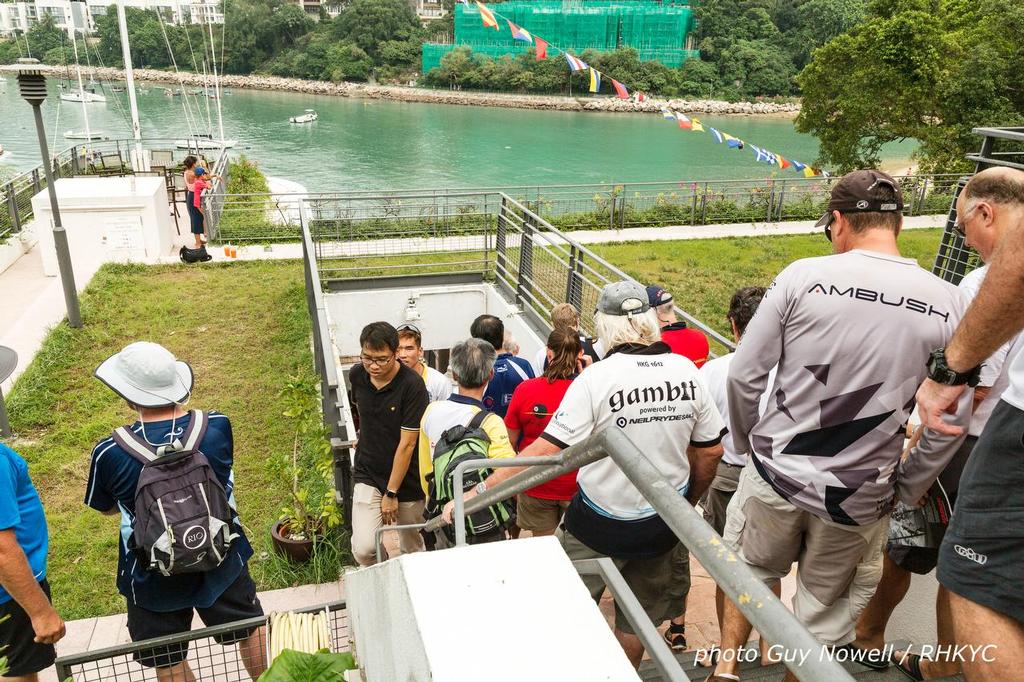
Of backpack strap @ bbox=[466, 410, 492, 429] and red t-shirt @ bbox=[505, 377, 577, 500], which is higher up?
backpack strap @ bbox=[466, 410, 492, 429]

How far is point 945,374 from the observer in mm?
1664

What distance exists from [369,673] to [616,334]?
1384 millimetres

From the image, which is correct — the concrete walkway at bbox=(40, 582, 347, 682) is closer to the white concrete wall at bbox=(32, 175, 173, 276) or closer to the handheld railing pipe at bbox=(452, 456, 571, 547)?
the handheld railing pipe at bbox=(452, 456, 571, 547)

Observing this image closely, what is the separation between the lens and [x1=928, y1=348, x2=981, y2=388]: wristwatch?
1640 mm

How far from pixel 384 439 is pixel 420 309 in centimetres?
608

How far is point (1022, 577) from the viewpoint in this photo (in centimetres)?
146

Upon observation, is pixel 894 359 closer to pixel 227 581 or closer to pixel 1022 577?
pixel 1022 577

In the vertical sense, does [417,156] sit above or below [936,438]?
below

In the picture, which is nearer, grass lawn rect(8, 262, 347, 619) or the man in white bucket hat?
the man in white bucket hat

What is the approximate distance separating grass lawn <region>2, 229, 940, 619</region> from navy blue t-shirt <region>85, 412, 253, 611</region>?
1706 mm

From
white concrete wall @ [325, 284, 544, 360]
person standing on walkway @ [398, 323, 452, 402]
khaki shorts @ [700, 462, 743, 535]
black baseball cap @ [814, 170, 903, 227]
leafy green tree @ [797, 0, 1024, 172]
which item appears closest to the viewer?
black baseball cap @ [814, 170, 903, 227]

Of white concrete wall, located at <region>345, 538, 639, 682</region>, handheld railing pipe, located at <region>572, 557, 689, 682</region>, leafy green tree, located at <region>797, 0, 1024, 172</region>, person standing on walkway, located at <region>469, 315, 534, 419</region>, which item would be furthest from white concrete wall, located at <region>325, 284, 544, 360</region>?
leafy green tree, located at <region>797, 0, 1024, 172</region>

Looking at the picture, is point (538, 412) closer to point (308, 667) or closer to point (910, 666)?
point (308, 667)

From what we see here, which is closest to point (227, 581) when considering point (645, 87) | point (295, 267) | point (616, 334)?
point (616, 334)
